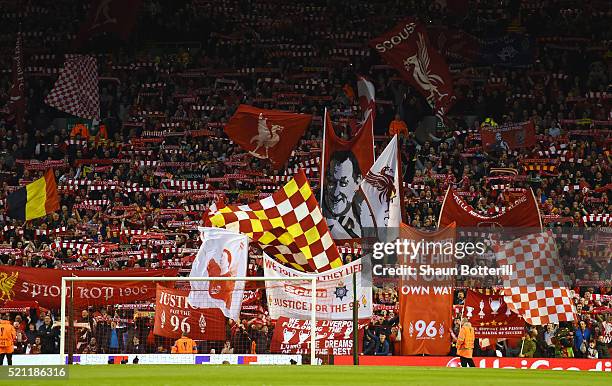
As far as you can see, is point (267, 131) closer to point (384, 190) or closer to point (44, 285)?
point (384, 190)

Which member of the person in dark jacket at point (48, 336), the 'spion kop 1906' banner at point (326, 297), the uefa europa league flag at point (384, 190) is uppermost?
the uefa europa league flag at point (384, 190)

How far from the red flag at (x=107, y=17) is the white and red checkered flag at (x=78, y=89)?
134cm

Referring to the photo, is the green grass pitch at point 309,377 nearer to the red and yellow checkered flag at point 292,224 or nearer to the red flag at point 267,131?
the red and yellow checkered flag at point 292,224

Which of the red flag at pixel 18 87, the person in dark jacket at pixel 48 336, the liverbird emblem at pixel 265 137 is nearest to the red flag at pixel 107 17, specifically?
the red flag at pixel 18 87

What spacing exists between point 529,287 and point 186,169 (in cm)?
1535

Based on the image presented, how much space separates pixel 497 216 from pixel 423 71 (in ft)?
34.8

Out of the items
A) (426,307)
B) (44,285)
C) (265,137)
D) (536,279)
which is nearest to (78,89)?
(265,137)

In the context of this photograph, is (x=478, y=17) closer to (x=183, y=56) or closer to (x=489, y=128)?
(x=489, y=128)

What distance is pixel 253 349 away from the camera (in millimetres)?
22906

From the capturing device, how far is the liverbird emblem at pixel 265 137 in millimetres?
32500

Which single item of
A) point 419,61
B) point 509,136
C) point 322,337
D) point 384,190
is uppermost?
point 419,61

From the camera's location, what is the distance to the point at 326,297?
22344 millimetres

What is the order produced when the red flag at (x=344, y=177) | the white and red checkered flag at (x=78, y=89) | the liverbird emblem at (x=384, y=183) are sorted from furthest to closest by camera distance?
the white and red checkered flag at (x=78, y=89) → the red flag at (x=344, y=177) → the liverbird emblem at (x=384, y=183)

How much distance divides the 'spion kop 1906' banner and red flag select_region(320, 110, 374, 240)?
4289 millimetres
